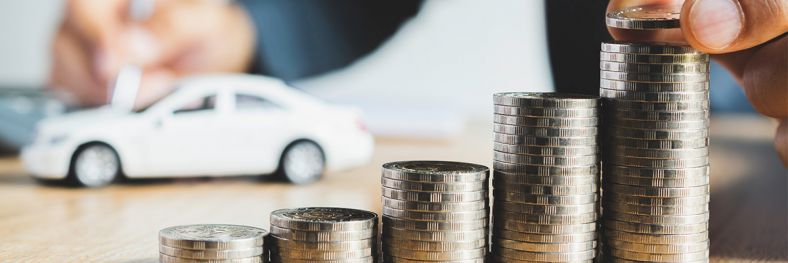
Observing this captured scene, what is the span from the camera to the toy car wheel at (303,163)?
2080 mm

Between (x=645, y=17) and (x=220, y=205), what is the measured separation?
0.84 m

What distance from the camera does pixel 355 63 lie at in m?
3.14

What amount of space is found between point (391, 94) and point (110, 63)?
0.78 metres

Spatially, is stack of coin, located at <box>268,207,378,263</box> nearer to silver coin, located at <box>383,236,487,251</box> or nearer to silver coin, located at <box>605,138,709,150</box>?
silver coin, located at <box>383,236,487,251</box>

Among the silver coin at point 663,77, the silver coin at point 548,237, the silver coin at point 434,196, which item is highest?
the silver coin at point 663,77

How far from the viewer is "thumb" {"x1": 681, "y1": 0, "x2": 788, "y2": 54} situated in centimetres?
116

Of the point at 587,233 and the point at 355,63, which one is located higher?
the point at 355,63

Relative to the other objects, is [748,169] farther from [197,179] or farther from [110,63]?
[110,63]

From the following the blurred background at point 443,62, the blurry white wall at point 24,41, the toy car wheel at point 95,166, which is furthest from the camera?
the blurry white wall at point 24,41

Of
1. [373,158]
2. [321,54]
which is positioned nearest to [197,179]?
[373,158]

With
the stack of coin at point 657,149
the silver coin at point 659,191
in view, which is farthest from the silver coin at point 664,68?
the silver coin at point 659,191

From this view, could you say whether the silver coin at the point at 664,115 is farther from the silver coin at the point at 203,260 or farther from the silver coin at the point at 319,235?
the silver coin at the point at 203,260

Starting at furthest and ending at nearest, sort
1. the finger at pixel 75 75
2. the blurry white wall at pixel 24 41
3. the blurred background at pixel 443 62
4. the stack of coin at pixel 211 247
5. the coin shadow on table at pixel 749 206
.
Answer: the blurry white wall at pixel 24 41 < the finger at pixel 75 75 < the blurred background at pixel 443 62 < the coin shadow on table at pixel 749 206 < the stack of coin at pixel 211 247

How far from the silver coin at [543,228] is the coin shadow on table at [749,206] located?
0.74 ft
